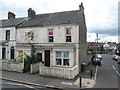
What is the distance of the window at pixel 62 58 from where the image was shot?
20.1 metres

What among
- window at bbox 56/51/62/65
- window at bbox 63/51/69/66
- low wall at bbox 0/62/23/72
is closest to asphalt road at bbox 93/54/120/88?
window at bbox 63/51/69/66

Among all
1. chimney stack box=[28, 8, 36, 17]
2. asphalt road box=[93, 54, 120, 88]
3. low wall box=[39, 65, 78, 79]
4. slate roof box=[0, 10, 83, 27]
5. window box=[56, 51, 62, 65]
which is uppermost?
chimney stack box=[28, 8, 36, 17]

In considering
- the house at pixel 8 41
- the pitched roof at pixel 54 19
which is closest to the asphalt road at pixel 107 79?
the pitched roof at pixel 54 19

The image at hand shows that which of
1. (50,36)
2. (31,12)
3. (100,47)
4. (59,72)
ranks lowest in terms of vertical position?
(59,72)

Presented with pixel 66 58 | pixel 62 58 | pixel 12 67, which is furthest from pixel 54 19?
pixel 12 67

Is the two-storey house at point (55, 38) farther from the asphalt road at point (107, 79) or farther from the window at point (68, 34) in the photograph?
the asphalt road at point (107, 79)

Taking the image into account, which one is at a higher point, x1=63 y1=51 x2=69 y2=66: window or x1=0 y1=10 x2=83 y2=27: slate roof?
x1=0 y1=10 x2=83 y2=27: slate roof

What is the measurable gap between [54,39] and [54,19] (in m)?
3.15

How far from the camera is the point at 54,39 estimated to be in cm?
2081

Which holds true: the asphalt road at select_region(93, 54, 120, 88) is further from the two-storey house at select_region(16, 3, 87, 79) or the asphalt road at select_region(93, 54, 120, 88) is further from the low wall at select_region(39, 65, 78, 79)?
the two-storey house at select_region(16, 3, 87, 79)

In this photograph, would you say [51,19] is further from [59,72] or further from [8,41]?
[59,72]

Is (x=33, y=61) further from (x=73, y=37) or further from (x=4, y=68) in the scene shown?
(x=73, y=37)

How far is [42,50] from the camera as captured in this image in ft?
70.1

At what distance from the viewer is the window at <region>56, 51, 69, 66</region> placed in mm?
20062
